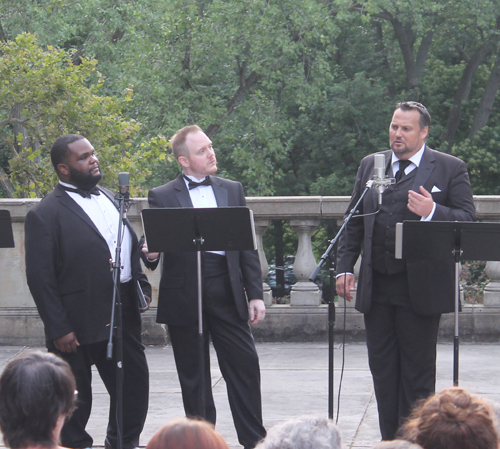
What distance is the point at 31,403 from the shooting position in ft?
8.29

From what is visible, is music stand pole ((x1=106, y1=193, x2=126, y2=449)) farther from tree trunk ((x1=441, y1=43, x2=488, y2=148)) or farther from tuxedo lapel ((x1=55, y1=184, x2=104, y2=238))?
tree trunk ((x1=441, y1=43, x2=488, y2=148))

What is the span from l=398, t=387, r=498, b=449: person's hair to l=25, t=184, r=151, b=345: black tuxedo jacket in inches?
107

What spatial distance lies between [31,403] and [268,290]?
5.40m

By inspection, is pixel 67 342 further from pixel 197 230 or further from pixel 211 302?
pixel 197 230

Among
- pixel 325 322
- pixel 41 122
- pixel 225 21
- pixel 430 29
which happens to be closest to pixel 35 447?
pixel 325 322

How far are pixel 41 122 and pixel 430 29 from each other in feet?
62.4

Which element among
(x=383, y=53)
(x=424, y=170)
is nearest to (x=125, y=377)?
(x=424, y=170)

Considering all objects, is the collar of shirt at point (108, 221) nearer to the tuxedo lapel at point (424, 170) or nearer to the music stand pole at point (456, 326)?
the tuxedo lapel at point (424, 170)

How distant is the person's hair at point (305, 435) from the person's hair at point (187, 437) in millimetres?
217

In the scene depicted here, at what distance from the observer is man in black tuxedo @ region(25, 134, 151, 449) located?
14.8 feet

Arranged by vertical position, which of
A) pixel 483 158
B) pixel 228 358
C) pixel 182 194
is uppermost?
pixel 483 158

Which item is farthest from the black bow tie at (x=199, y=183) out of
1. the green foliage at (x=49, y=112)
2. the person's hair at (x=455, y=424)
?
the green foliage at (x=49, y=112)

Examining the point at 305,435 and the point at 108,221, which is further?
the point at 108,221

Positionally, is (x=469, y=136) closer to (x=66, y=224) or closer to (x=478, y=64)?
(x=478, y=64)
